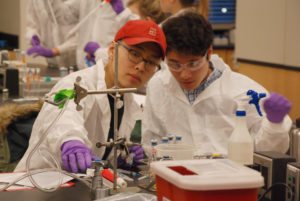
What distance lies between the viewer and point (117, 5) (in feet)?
13.3

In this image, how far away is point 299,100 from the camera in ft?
13.2

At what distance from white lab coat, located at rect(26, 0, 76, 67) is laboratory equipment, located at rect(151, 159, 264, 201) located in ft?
11.4

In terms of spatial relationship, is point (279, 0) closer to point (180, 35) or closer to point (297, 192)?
point (180, 35)

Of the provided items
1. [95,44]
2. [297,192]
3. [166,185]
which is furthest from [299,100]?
[166,185]

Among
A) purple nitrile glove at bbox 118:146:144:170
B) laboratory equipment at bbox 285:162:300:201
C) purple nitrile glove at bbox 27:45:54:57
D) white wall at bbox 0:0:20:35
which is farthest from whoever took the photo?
white wall at bbox 0:0:20:35

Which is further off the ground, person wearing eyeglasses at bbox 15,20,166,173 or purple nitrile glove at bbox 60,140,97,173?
person wearing eyeglasses at bbox 15,20,166,173

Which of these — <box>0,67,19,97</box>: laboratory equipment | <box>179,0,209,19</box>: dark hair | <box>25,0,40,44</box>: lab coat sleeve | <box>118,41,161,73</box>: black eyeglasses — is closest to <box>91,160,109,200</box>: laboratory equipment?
<box>118,41,161,73</box>: black eyeglasses

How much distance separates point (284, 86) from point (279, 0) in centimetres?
82

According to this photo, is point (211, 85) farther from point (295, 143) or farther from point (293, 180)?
point (293, 180)

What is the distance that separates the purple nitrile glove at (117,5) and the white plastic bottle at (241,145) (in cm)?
279

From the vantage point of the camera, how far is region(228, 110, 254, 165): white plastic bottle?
147 cm

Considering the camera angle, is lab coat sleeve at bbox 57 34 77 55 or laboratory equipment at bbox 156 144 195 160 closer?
laboratory equipment at bbox 156 144 195 160

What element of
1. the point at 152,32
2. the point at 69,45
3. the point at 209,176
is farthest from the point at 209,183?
the point at 69,45

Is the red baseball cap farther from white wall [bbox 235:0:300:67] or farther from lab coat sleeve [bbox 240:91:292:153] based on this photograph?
white wall [bbox 235:0:300:67]
